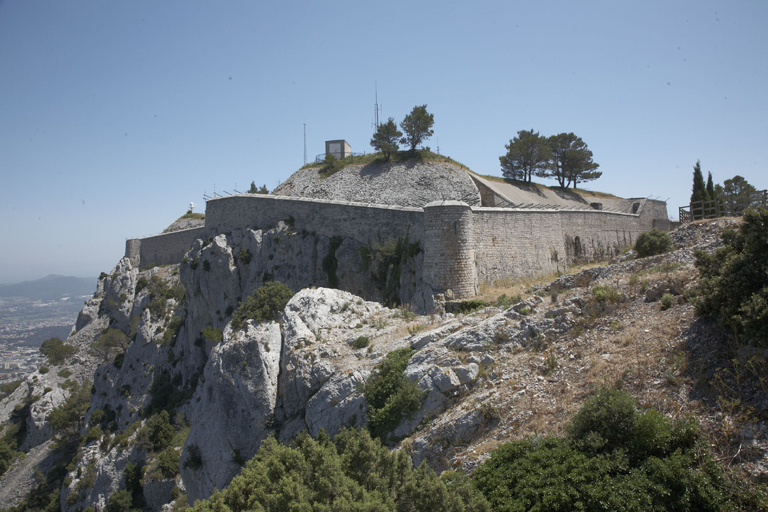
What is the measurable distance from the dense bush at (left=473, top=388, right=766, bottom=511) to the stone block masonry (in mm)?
12620

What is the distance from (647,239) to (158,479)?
2877 cm

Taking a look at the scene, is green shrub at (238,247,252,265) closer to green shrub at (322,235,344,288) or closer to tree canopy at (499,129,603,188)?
green shrub at (322,235,344,288)

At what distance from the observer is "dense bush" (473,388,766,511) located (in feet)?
18.4

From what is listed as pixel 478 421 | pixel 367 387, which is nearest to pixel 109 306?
pixel 367 387

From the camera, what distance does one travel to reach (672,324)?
30.0ft

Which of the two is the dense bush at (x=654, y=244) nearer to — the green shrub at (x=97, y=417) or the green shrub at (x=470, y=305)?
the green shrub at (x=470, y=305)

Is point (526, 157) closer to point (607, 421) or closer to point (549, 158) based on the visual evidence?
point (549, 158)

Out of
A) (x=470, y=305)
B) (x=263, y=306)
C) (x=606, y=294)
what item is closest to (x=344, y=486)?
(x=606, y=294)

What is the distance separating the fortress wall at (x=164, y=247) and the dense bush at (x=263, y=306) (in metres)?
31.8

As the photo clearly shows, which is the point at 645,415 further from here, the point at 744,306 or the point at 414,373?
the point at 414,373

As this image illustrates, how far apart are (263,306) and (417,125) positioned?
22808mm

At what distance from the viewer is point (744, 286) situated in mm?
7828

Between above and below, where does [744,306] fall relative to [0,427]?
above

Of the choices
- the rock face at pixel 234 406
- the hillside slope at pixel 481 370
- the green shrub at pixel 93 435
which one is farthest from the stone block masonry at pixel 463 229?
the green shrub at pixel 93 435
